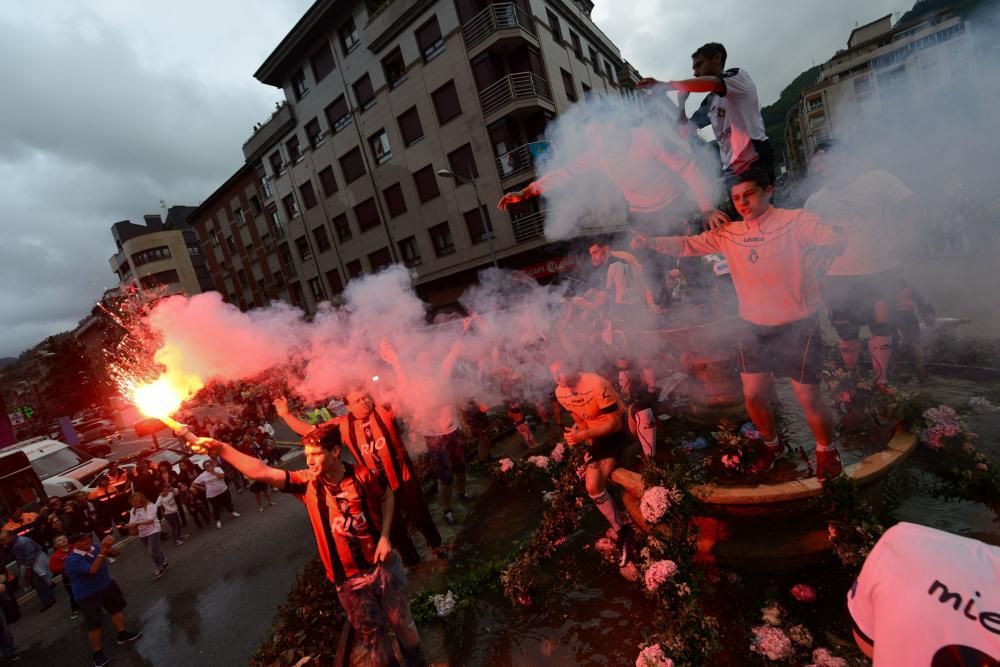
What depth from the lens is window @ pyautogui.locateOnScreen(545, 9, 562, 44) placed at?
21781 mm

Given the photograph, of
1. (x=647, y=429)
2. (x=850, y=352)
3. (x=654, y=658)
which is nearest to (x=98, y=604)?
(x=654, y=658)

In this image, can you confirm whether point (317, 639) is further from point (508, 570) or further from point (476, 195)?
point (476, 195)

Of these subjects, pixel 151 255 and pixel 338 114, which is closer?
pixel 338 114

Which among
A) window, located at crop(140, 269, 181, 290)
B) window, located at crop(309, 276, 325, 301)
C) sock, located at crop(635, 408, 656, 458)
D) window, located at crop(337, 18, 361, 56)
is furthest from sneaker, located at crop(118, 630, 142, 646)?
window, located at crop(140, 269, 181, 290)

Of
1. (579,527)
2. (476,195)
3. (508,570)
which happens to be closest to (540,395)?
(579,527)

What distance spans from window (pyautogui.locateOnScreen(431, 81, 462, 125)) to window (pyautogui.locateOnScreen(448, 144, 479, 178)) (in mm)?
1530

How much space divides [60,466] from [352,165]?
1882 cm

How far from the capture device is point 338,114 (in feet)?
84.5

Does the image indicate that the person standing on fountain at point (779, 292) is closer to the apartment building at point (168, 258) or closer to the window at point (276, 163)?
the window at point (276, 163)

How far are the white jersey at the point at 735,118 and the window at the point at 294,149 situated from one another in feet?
98.9

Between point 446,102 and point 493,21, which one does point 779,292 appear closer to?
point 493,21

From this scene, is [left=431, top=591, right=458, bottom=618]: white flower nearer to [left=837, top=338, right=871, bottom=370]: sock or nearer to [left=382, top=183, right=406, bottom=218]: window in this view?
[left=837, top=338, right=871, bottom=370]: sock

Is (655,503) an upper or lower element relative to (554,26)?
lower

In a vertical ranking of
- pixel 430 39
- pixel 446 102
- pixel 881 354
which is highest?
pixel 430 39
